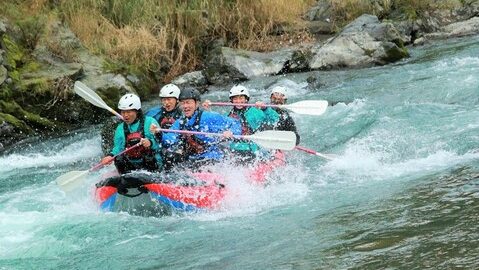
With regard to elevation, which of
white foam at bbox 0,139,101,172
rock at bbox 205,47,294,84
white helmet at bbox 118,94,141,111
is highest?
white helmet at bbox 118,94,141,111

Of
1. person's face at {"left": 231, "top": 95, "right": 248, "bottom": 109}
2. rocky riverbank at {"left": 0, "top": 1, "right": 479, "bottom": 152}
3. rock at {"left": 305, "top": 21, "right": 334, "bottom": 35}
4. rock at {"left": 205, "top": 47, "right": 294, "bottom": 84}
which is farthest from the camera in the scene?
rock at {"left": 305, "top": 21, "right": 334, "bottom": 35}

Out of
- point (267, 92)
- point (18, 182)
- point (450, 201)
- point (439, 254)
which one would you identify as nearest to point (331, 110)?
point (267, 92)

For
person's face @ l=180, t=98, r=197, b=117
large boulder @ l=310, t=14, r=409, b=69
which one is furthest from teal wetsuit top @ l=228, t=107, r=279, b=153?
large boulder @ l=310, t=14, r=409, b=69

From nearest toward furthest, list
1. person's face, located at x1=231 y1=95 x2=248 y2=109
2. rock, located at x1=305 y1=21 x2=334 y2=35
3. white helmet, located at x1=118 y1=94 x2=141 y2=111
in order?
white helmet, located at x1=118 y1=94 x2=141 y2=111, person's face, located at x1=231 y1=95 x2=248 y2=109, rock, located at x1=305 y1=21 x2=334 y2=35

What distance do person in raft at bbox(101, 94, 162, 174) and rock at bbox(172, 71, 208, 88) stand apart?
20.4 feet

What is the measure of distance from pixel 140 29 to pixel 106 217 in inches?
330

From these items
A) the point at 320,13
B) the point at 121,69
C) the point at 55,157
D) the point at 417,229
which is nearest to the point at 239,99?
the point at 55,157

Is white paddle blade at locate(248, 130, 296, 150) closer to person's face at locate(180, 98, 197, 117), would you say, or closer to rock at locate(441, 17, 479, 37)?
person's face at locate(180, 98, 197, 117)

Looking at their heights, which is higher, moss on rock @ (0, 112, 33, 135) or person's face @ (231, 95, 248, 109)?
person's face @ (231, 95, 248, 109)

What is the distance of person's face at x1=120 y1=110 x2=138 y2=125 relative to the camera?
21.8 ft

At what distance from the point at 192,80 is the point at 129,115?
6.61 meters

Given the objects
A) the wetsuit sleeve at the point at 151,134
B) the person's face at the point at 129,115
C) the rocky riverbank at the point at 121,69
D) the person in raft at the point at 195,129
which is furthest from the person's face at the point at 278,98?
the rocky riverbank at the point at 121,69

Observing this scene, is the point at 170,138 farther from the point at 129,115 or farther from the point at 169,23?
the point at 169,23

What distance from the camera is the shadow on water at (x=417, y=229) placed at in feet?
12.3
